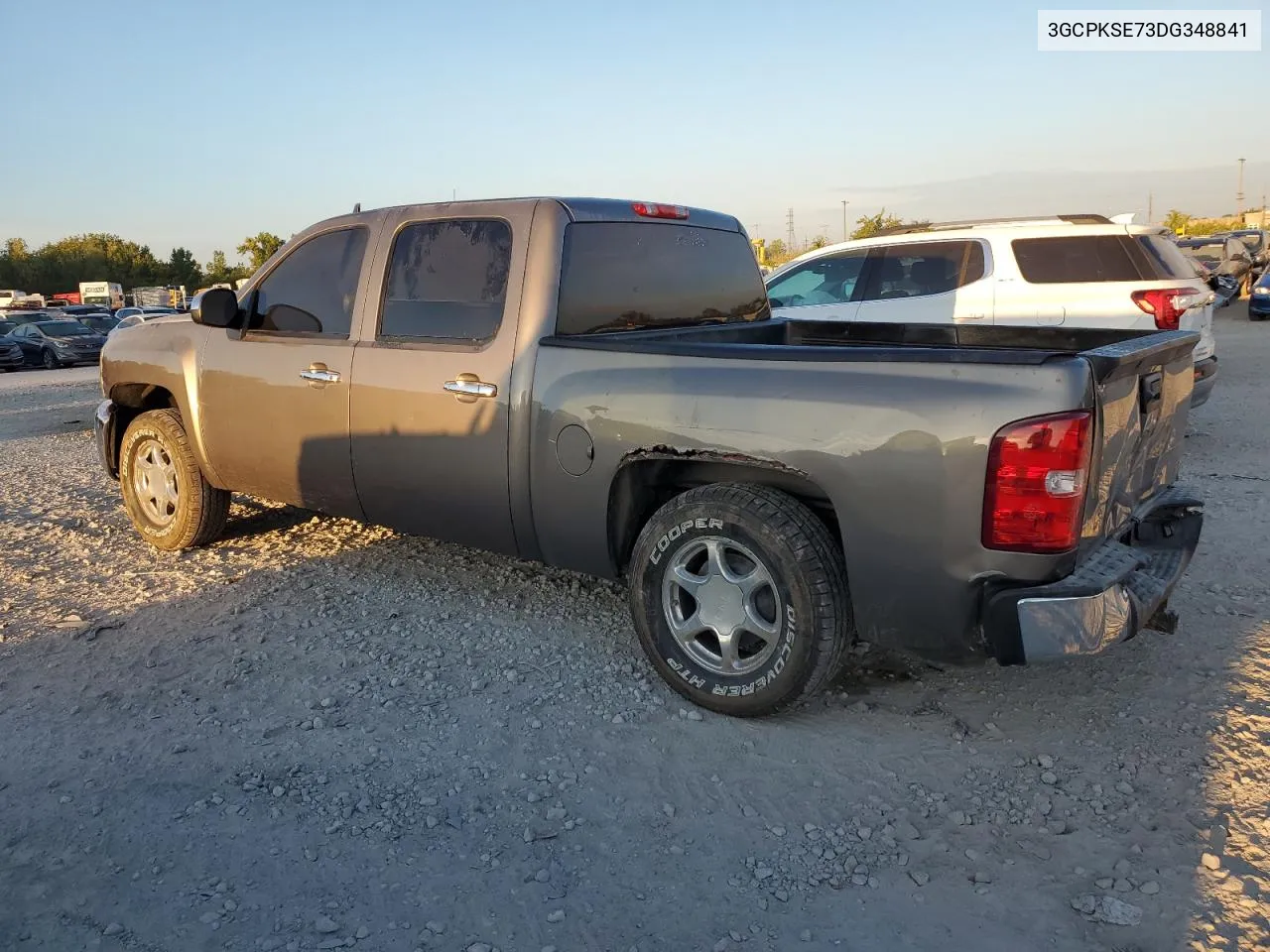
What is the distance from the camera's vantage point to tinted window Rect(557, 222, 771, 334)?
411 centimetres

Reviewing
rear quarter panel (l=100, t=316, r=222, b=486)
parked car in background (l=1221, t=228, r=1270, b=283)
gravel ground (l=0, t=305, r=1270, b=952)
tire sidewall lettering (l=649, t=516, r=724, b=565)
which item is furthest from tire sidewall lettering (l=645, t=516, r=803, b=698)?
parked car in background (l=1221, t=228, r=1270, b=283)

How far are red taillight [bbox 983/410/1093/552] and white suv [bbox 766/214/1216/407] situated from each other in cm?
A: 453

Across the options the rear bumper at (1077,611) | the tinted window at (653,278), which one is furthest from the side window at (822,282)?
the rear bumper at (1077,611)

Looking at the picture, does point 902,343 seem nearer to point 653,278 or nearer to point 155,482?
point 653,278

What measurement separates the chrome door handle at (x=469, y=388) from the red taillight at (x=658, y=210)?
1.12m

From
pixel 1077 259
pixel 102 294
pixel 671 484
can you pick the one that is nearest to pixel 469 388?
pixel 671 484

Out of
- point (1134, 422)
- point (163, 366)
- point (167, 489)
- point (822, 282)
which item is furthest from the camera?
point (822, 282)

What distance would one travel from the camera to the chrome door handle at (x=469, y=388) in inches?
158

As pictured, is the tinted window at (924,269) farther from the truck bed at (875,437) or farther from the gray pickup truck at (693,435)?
the truck bed at (875,437)

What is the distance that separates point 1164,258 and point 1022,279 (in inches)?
42.6

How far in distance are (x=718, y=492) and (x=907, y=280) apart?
5653mm

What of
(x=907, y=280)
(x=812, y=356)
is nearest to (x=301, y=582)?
(x=812, y=356)

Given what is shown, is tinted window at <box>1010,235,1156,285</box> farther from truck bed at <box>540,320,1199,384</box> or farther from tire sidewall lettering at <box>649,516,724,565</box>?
tire sidewall lettering at <box>649,516,724,565</box>

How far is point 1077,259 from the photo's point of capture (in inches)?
307
